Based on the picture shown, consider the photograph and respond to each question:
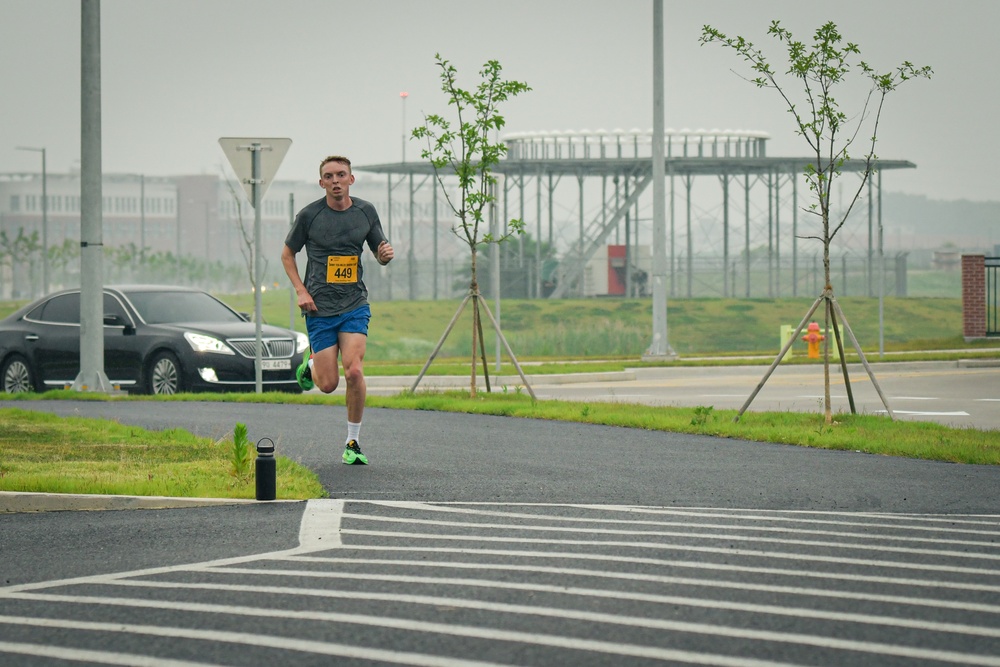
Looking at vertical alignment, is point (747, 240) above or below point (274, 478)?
above

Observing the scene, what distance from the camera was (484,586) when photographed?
574cm

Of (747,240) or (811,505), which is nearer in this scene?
(811,505)

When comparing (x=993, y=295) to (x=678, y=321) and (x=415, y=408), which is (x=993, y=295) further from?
(x=415, y=408)

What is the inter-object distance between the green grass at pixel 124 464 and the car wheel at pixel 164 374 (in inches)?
197

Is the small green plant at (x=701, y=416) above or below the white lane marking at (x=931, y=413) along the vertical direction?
above

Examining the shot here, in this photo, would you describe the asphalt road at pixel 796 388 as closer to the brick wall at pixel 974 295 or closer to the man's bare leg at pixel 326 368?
the man's bare leg at pixel 326 368

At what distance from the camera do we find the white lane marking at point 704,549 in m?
6.12

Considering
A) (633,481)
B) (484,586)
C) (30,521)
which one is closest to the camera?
(484,586)

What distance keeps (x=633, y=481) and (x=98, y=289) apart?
1043 cm

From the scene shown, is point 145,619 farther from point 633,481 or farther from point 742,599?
point 633,481

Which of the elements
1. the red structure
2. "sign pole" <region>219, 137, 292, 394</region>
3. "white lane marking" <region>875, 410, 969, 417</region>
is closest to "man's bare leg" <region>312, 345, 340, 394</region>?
"sign pole" <region>219, 137, 292, 394</region>

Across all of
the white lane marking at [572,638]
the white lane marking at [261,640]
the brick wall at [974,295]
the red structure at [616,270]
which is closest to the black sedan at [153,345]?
the white lane marking at [572,638]

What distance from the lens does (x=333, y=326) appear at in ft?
33.2

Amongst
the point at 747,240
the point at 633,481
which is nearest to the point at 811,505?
the point at 633,481
